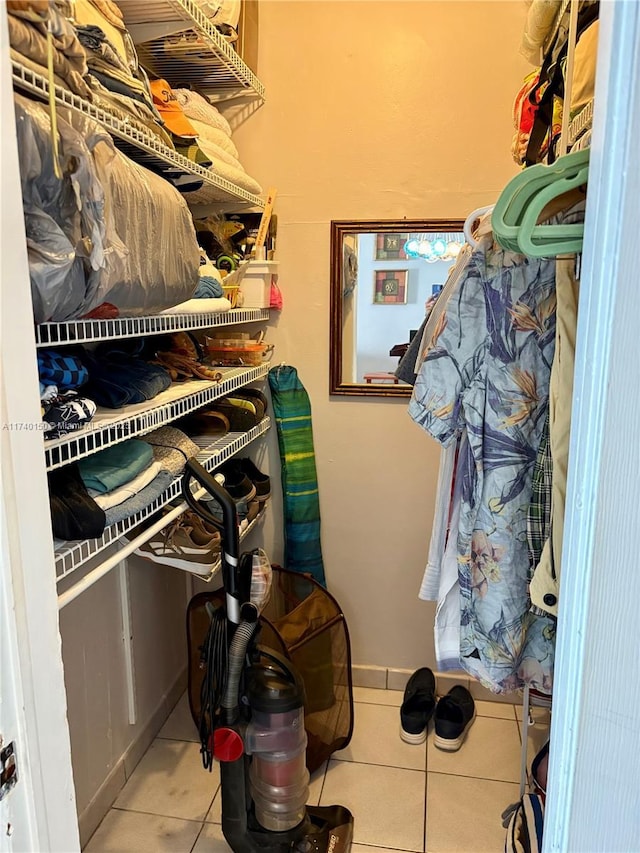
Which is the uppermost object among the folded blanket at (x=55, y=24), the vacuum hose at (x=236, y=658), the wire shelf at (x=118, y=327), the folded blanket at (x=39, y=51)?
the folded blanket at (x=55, y=24)

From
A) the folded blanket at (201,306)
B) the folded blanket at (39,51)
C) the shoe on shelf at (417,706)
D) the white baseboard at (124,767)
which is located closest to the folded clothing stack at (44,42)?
the folded blanket at (39,51)

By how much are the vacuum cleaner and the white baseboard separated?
1.38 feet

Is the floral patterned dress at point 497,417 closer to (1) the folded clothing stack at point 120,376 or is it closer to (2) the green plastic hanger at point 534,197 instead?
(2) the green plastic hanger at point 534,197

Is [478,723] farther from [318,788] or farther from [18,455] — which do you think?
[18,455]

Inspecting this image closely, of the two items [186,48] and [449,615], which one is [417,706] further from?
[186,48]

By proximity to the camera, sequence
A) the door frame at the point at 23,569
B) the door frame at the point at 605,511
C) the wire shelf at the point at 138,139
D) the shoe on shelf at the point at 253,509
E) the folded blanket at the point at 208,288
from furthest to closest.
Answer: the shoe on shelf at the point at 253,509 < the folded blanket at the point at 208,288 < the wire shelf at the point at 138,139 < the door frame at the point at 23,569 < the door frame at the point at 605,511

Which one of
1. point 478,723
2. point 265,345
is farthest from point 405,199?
point 478,723

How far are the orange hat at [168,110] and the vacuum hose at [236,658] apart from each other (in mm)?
1173

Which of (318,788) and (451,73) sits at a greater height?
(451,73)

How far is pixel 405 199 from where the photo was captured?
2197mm

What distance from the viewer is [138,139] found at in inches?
50.5

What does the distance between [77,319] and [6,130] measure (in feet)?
1.35

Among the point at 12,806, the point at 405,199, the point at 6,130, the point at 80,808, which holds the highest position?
the point at 405,199

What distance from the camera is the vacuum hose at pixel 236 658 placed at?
1.50 meters
